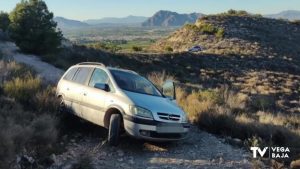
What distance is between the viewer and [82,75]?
12.5 m

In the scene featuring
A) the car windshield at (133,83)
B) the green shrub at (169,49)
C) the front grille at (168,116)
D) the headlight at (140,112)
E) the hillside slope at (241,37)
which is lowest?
the green shrub at (169,49)

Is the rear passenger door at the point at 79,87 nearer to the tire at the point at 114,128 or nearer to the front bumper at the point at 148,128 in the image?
the tire at the point at 114,128

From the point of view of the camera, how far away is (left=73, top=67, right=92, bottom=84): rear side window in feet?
40.4

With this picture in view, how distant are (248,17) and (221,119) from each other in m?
62.3

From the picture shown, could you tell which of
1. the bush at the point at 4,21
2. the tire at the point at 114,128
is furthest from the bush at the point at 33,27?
the tire at the point at 114,128

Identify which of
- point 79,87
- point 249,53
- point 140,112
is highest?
point 79,87

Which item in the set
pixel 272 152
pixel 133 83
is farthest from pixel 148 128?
pixel 272 152

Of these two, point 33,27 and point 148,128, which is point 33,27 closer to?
point 33,27

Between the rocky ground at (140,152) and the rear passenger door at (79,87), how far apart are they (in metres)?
0.43

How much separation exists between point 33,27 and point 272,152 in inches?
938

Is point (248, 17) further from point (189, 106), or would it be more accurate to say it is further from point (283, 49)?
point (189, 106)

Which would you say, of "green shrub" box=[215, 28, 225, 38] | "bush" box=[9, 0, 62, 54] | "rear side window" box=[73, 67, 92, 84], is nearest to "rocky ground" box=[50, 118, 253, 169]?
"rear side window" box=[73, 67, 92, 84]

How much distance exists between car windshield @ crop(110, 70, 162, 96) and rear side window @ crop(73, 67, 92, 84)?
2.54ft

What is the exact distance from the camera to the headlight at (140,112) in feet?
34.5
